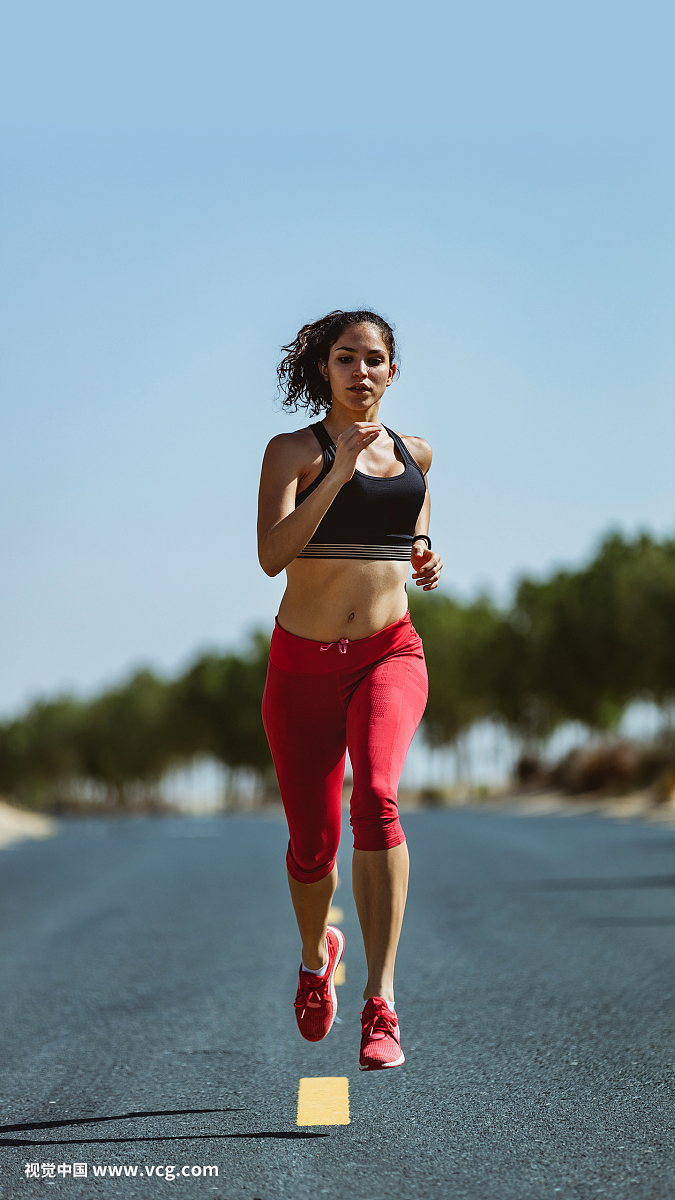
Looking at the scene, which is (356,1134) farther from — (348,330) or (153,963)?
(153,963)

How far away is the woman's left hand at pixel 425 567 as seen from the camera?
412 centimetres

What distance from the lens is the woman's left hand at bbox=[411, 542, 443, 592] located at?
4117 millimetres

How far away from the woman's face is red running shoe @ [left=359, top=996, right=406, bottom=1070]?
171 cm

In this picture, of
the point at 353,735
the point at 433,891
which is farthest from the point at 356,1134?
the point at 433,891

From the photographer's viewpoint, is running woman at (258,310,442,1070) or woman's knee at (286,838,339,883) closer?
running woman at (258,310,442,1070)

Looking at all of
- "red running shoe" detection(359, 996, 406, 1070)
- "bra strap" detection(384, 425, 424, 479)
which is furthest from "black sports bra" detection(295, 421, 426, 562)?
"red running shoe" detection(359, 996, 406, 1070)

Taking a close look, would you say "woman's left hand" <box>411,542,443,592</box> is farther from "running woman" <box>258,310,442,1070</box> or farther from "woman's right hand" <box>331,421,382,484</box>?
"woman's right hand" <box>331,421,382,484</box>

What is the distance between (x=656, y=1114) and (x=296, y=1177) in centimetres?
135

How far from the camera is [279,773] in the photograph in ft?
14.4

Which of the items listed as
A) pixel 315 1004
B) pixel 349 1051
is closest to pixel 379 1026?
pixel 315 1004

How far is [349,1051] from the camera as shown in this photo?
6.30 metres

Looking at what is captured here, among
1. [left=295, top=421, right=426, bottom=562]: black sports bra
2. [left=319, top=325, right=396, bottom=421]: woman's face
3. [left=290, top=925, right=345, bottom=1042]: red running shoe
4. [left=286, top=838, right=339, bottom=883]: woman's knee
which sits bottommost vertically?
[left=290, top=925, right=345, bottom=1042]: red running shoe

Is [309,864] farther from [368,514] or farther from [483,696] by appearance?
[483,696]

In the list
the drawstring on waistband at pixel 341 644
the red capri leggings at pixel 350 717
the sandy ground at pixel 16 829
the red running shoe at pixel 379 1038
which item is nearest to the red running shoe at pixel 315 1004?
the red running shoe at pixel 379 1038
